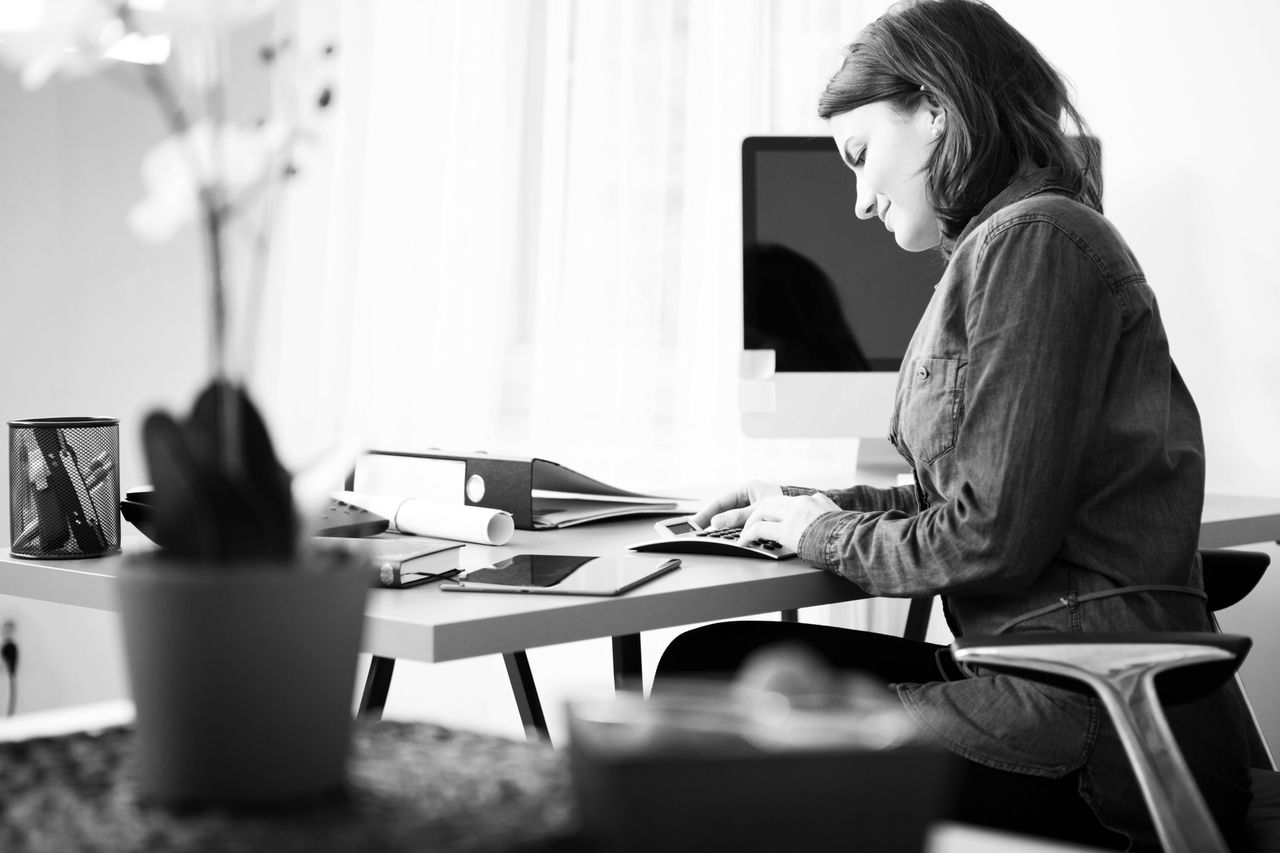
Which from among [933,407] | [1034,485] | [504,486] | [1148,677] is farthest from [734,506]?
[1148,677]

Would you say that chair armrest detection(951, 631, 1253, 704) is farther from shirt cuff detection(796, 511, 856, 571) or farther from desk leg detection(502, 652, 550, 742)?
desk leg detection(502, 652, 550, 742)

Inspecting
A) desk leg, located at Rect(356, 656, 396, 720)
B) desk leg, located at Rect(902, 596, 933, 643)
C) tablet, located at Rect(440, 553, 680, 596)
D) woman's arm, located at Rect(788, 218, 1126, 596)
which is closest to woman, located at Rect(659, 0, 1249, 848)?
woman's arm, located at Rect(788, 218, 1126, 596)

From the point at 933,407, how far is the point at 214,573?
972 millimetres

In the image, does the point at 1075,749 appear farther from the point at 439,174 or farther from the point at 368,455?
the point at 439,174

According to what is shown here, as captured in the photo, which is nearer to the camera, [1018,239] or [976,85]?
[1018,239]

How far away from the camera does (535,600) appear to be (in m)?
1.17

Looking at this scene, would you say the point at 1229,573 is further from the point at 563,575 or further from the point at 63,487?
the point at 63,487

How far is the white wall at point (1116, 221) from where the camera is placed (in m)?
2.22

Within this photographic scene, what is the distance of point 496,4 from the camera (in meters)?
3.01

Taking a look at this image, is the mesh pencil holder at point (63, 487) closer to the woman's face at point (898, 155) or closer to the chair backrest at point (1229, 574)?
the woman's face at point (898, 155)

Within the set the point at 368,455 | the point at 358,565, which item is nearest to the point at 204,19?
→ the point at 358,565

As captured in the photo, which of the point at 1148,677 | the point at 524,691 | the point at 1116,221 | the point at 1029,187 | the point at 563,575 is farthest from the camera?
the point at 1116,221

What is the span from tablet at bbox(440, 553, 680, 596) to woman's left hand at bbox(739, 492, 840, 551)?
4.6 inches

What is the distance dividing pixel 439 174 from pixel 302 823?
2.67 m
